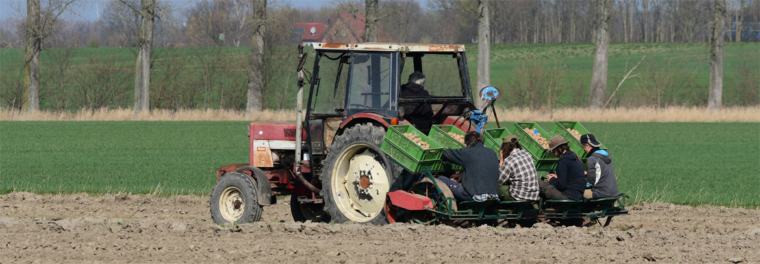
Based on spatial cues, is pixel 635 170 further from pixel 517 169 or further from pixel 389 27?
pixel 389 27

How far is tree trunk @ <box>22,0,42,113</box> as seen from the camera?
35531 mm

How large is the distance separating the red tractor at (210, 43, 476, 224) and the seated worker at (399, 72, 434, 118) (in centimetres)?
2

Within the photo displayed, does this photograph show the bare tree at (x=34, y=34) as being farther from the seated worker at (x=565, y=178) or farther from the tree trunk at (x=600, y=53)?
the seated worker at (x=565, y=178)

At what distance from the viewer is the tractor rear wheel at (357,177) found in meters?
8.70

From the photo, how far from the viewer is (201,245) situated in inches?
320

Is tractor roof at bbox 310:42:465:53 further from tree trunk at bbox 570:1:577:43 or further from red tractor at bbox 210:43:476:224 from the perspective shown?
tree trunk at bbox 570:1:577:43

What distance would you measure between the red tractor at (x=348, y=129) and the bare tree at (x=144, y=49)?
24006 millimetres

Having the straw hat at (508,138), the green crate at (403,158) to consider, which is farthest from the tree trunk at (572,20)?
the green crate at (403,158)

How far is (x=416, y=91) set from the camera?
9.29 metres

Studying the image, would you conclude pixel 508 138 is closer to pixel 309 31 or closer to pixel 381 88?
pixel 381 88

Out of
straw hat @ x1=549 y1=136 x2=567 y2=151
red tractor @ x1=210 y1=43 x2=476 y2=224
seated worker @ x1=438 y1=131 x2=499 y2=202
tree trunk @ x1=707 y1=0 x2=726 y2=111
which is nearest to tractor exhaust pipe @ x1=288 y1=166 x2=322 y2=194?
red tractor @ x1=210 y1=43 x2=476 y2=224

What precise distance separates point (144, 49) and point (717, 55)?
78.8 feet

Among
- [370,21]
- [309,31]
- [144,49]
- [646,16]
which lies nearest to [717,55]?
[370,21]

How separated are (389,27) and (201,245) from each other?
139 ft
